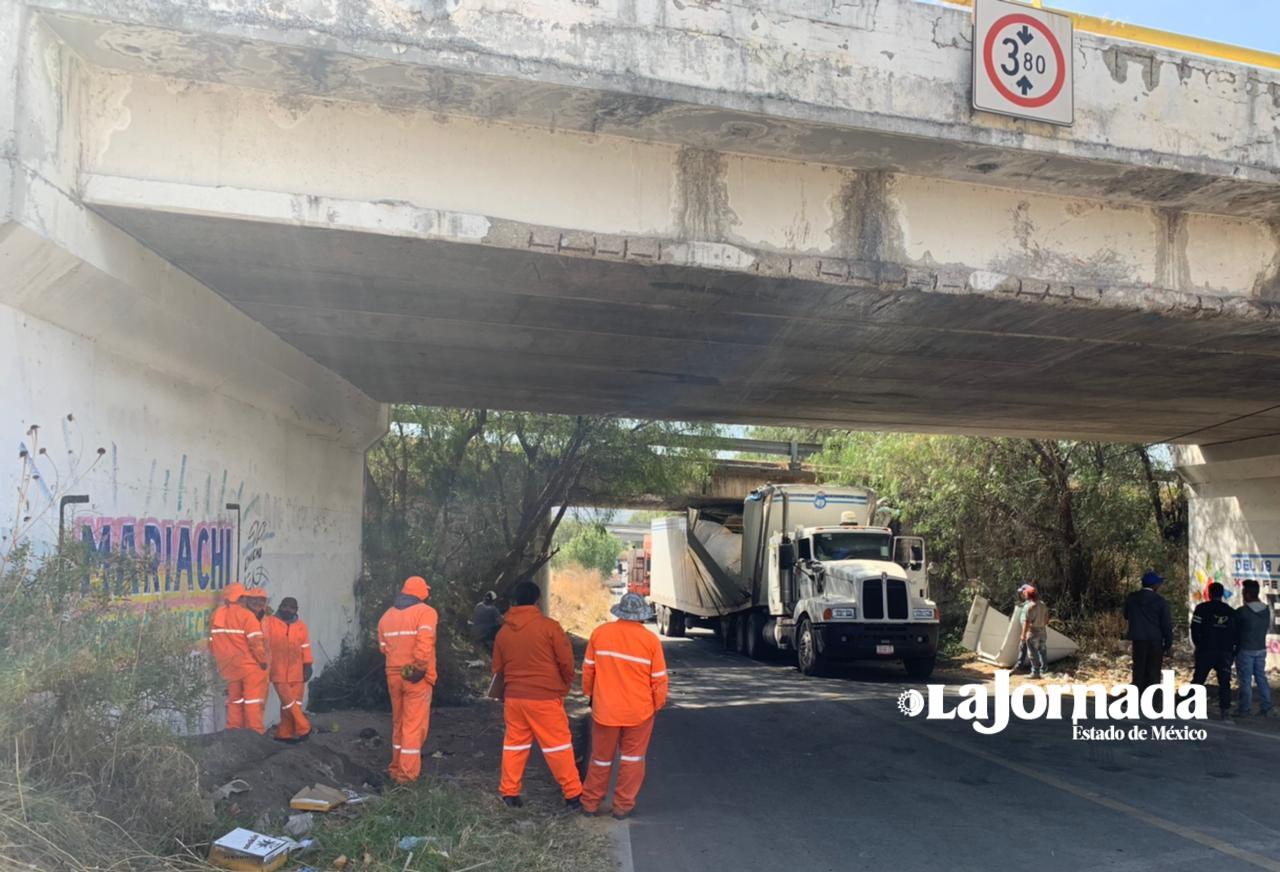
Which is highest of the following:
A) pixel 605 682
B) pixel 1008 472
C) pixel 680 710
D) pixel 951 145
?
pixel 951 145

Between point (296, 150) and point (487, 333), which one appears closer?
point (296, 150)

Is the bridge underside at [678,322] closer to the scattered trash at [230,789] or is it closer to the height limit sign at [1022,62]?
the height limit sign at [1022,62]

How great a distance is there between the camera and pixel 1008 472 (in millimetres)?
21766

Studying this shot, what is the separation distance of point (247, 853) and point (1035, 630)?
15.4m

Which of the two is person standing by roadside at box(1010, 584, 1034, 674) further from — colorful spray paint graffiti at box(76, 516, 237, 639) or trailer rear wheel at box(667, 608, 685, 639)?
colorful spray paint graffiti at box(76, 516, 237, 639)

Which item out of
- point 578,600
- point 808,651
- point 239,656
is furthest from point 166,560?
point 578,600

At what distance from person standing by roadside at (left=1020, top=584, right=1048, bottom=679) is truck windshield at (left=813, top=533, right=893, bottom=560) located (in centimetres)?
292

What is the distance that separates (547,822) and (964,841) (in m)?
2.86

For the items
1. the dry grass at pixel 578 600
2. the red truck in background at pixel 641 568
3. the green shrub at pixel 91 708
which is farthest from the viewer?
the dry grass at pixel 578 600

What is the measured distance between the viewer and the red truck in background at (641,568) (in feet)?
122

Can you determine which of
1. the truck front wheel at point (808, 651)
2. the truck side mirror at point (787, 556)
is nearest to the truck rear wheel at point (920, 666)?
the truck front wheel at point (808, 651)

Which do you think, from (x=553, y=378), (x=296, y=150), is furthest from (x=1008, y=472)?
(x=296, y=150)

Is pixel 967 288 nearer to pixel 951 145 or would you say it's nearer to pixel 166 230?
pixel 951 145

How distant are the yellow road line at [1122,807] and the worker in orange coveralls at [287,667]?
647 centimetres
